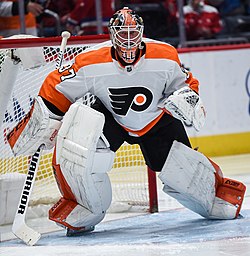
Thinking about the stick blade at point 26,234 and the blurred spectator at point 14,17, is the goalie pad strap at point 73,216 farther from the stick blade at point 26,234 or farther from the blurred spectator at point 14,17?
the blurred spectator at point 14,17

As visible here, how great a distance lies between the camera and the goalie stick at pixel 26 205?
3822mm

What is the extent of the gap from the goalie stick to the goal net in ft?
0.32

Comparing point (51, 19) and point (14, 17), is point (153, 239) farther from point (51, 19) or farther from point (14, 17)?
point (51, 19)

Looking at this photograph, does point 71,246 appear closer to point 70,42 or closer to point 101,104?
point 101,104

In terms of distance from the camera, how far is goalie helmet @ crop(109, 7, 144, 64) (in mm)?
3852

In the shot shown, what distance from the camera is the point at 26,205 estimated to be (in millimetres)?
3922

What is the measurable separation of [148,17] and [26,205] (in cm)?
344

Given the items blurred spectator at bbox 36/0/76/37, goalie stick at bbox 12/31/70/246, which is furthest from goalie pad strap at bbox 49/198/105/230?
blurred spectator at bbox 36/0/76/37

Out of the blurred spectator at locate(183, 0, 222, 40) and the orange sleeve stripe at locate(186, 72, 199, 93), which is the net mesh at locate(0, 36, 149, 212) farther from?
the blurred spectator at locate(183, 0, 222, 40)

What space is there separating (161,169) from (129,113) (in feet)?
1.03

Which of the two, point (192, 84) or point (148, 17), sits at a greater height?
point (192, 84)

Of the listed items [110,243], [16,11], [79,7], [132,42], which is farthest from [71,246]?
[79,7]

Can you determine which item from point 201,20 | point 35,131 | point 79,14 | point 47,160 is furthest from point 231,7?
point 35,131

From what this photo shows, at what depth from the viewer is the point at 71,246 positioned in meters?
3.72
